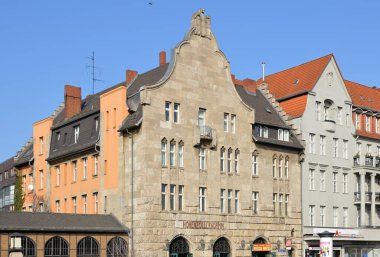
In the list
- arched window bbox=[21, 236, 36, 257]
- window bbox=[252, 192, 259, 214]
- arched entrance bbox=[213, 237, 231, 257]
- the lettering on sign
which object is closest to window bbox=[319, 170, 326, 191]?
window bbox=[252, 192, 259, 214]

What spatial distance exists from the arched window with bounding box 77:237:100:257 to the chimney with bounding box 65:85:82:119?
1934cm

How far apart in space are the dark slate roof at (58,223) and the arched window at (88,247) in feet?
2.66

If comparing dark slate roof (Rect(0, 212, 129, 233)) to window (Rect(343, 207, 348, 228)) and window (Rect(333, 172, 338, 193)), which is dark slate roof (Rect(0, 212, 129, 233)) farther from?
window (Rect(343, 207, 348, 228))

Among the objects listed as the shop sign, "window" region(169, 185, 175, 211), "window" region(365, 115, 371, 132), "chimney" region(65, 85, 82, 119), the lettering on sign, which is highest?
"chimney" region(65, 85, 82, 119)

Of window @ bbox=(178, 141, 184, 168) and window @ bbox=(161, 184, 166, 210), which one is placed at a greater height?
A: window @ bbox=(178, 141, 184, 168)

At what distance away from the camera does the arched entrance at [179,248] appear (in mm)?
61281

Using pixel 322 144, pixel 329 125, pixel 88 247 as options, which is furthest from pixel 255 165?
pixel 88 247

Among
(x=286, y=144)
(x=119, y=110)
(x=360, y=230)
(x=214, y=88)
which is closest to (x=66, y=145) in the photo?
(x=119, y=110)

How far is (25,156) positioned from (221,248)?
2694 cm

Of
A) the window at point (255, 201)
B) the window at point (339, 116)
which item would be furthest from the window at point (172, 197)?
the window at point (339, 116)

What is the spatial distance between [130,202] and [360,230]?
94.6 feet

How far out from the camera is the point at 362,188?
7800 centimetres

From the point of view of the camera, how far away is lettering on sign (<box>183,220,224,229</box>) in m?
62.1

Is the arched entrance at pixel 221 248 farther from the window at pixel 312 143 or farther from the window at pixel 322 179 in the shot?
the window at pixel 312 143
